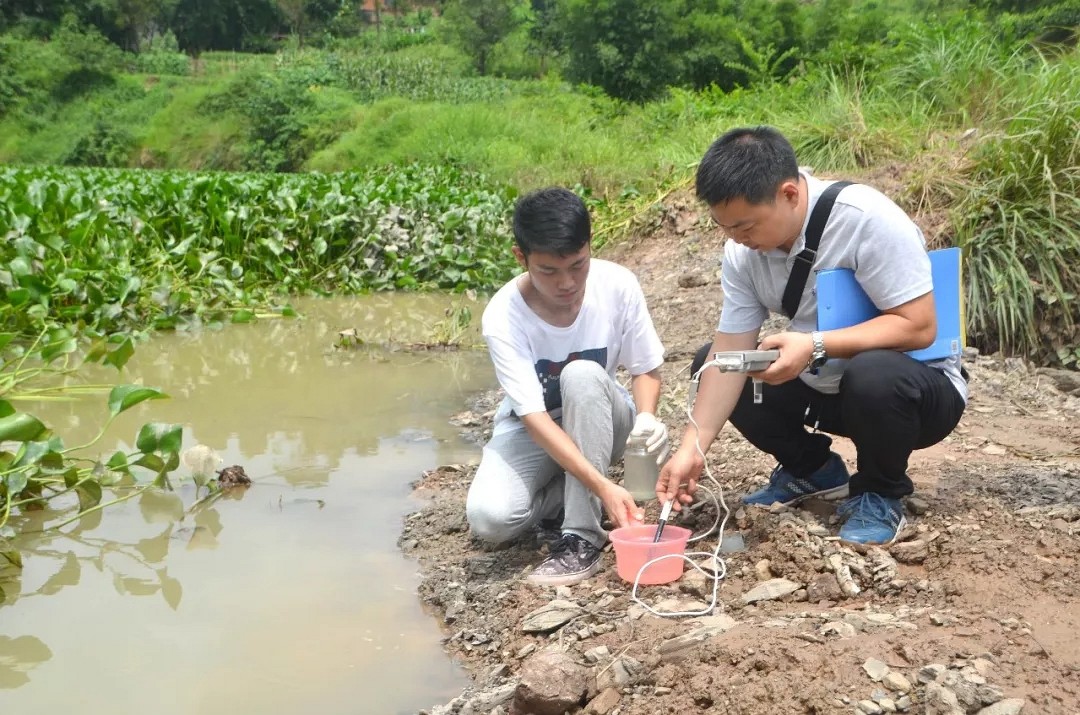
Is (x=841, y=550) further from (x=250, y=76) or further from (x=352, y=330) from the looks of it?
(x=250, y=76)

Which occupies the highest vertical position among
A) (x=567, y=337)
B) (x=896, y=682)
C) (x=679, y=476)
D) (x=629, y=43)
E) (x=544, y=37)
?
(x=544, y=37)

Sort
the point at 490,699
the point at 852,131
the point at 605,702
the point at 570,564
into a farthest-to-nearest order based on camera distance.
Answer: the point at 852,131 < the point at 570,564 < the point at 490,699 < the point at 605,702

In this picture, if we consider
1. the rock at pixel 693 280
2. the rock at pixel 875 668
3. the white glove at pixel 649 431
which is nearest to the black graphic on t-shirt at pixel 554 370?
the white glove at pixel 649 431

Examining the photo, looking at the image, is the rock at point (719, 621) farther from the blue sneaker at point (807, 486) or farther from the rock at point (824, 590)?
the blue sneaker at point (807, 486)

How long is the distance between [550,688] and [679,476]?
0.71 metres

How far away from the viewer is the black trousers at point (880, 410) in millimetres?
2521

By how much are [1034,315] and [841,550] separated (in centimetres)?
305

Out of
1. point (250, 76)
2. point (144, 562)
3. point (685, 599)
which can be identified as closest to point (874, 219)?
point (685, 599)

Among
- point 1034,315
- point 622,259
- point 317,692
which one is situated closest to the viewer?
point 317,692

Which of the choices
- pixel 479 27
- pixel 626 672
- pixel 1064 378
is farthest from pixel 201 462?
pixel 479 27

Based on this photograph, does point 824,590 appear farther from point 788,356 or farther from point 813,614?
point 788,356

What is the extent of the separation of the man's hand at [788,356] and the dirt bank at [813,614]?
1.56 feet

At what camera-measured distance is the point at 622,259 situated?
8.49 meters

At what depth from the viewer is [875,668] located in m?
1.95
